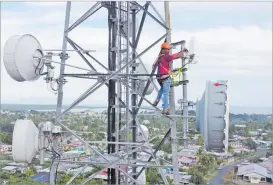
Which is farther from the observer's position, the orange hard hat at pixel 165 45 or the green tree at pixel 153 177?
the green tree at pixel 153 177

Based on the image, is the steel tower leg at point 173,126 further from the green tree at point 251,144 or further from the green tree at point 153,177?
the green tree at point 251,144

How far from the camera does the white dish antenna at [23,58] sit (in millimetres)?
5680

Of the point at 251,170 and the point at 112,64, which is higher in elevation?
the point at 112,64

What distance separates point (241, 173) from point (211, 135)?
18.3 meters

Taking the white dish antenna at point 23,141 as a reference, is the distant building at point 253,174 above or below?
below

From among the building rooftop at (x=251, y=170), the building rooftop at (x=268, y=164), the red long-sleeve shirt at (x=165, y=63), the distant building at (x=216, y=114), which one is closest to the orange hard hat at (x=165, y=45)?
the red long-sleeve shirt at (x=165, y=63)

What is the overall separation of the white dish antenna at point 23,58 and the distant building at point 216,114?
244 cm

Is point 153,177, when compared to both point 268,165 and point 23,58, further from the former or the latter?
point 268,165

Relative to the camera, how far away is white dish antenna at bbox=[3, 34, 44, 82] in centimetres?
568

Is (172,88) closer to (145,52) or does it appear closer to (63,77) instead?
(145,52)

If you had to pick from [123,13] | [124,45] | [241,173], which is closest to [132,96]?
[124,45]

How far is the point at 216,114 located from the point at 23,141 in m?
2.68

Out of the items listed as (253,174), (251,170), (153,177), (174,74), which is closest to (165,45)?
(174,74)

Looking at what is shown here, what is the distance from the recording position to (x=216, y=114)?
5.73 meters
